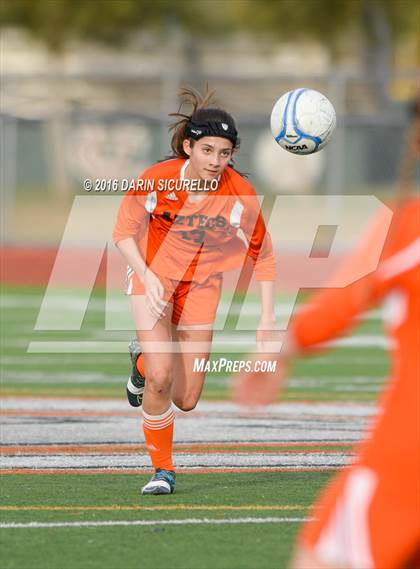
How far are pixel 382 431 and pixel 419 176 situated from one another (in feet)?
77.3

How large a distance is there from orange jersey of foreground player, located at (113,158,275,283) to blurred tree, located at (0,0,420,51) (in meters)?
34.4

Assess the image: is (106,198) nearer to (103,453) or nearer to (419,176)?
(419,176)

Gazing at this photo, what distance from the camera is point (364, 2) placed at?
42.4 meters

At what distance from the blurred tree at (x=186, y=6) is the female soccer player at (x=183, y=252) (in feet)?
113

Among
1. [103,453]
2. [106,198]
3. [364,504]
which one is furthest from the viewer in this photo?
[106,198]

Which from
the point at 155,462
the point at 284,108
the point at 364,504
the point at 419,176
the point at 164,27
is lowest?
the point at 164,27

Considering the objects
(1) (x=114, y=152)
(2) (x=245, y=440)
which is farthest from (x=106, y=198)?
(2) (x=245, y=440)

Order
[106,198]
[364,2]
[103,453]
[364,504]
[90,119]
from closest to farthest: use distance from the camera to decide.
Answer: [364,504]
[103,453]
[90,119]
[106,198]
[364,2]

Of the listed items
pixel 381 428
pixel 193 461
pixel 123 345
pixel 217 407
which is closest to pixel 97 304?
pixel 123 345

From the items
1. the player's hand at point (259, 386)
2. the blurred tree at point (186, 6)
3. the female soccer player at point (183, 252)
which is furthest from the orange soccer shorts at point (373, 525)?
the blurred tree at point (186, 6)

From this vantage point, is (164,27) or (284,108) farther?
(164,27)

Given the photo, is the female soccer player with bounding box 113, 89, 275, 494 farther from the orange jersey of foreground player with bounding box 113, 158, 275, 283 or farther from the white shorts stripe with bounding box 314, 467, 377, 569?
the white shorts stripe with bounding box 314, 467, 377, 569

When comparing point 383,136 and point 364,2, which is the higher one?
point 383,136
